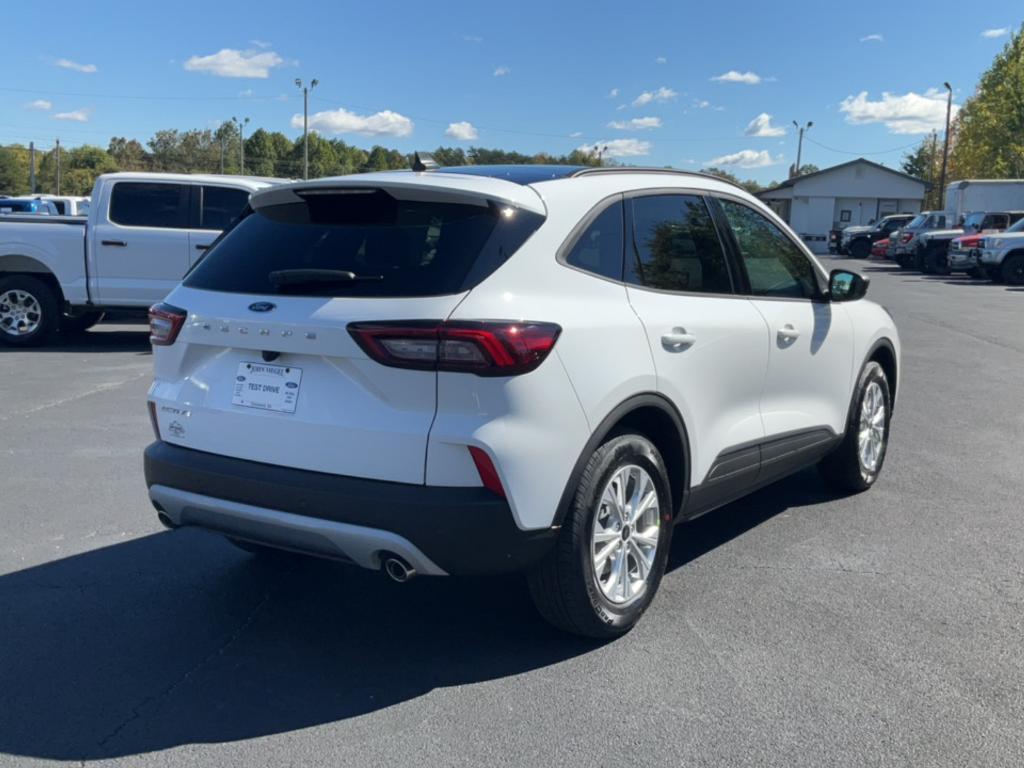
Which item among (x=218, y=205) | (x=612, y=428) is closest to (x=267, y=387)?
(x=612, y=428)

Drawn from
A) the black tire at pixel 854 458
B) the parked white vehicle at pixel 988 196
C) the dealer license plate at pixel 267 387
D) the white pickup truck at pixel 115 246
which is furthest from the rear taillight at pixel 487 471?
the parked white vehicle at pixel 988 196

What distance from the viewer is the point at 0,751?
10.1 ft

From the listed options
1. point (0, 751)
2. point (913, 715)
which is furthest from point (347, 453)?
point (913, 715)

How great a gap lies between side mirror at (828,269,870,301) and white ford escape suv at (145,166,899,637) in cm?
137

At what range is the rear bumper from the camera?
3.29 metres

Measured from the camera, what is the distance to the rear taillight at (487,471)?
3268 millimetres

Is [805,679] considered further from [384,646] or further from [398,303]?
[398,303]

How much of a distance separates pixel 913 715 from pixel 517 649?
1441 mm

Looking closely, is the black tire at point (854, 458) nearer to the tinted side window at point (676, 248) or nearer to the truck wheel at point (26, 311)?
the tinted side window at point (676, 248)

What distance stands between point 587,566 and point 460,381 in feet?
2.97

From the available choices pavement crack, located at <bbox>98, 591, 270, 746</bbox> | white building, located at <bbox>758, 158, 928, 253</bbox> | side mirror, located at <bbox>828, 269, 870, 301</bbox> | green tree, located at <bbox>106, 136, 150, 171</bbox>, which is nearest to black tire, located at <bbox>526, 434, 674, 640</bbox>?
pavement crack, located at <bbox>98, 591, 270, 746</bbox>

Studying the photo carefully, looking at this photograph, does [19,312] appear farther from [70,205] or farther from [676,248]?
[70,205]

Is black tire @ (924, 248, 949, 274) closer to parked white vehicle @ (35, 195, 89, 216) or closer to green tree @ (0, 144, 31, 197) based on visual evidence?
parked white vehicle @ (35, 195, 89, 216)

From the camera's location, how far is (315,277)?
3.52 meters
